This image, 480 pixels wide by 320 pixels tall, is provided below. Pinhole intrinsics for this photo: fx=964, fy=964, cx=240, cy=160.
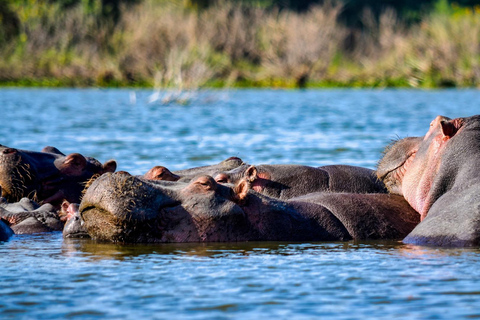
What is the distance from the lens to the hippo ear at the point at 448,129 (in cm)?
667

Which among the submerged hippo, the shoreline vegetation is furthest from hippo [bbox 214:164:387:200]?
the shoreline vegetation

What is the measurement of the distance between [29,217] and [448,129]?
335cm

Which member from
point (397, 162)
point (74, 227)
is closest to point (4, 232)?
point (74, 227)

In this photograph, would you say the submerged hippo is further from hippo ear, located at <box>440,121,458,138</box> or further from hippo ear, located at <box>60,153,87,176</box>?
hippo ear, located at <box>440,121,458,138</box>

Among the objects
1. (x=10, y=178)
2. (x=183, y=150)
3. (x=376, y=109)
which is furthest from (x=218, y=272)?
(x=376, y=109)

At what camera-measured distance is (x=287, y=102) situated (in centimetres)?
3117

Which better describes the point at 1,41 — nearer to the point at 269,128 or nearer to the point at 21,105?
the point at 21,105

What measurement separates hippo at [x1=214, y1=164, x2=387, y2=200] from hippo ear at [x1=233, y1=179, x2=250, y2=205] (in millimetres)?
894

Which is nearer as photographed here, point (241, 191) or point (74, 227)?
point (241, 191)

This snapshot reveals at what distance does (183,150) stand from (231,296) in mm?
10369

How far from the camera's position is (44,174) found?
8.47 m

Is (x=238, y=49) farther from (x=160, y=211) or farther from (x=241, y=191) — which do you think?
(x=160, y=211)

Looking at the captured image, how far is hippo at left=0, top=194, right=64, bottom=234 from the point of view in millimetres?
7523

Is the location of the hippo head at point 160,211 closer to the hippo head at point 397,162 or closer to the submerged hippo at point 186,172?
the submerged hippo at point 186,172
